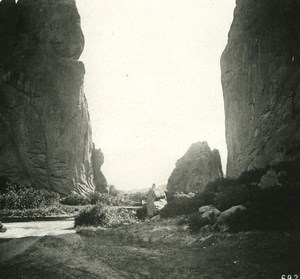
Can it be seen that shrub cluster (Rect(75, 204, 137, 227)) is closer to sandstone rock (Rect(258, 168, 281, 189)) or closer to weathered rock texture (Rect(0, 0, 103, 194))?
sandstone rock (Rect(258, 168, 281, 189))

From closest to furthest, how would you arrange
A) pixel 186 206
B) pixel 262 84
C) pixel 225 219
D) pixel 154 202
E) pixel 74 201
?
1. pixel 225 219
2. pixel 186 206
3. pixel 154 202
4. pixel 262 84
5. pixel 74 201

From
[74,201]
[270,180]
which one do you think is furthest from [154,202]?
[74,201]

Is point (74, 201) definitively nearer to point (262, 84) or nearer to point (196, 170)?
point (196, 170)

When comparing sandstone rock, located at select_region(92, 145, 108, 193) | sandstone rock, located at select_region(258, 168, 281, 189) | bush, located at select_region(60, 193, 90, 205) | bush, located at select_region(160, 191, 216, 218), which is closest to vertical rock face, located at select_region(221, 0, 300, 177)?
sandstone rock, located at select_region(258, 168, 281, 189)

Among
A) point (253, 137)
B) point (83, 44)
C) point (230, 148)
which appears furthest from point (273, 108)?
point (83, 44)

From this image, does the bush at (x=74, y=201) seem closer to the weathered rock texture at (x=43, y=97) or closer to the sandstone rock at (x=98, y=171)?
the weathered rock texture at (x=43, y=97)

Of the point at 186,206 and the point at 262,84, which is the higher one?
the point at 262,84

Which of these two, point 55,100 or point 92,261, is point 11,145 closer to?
point 55,100
